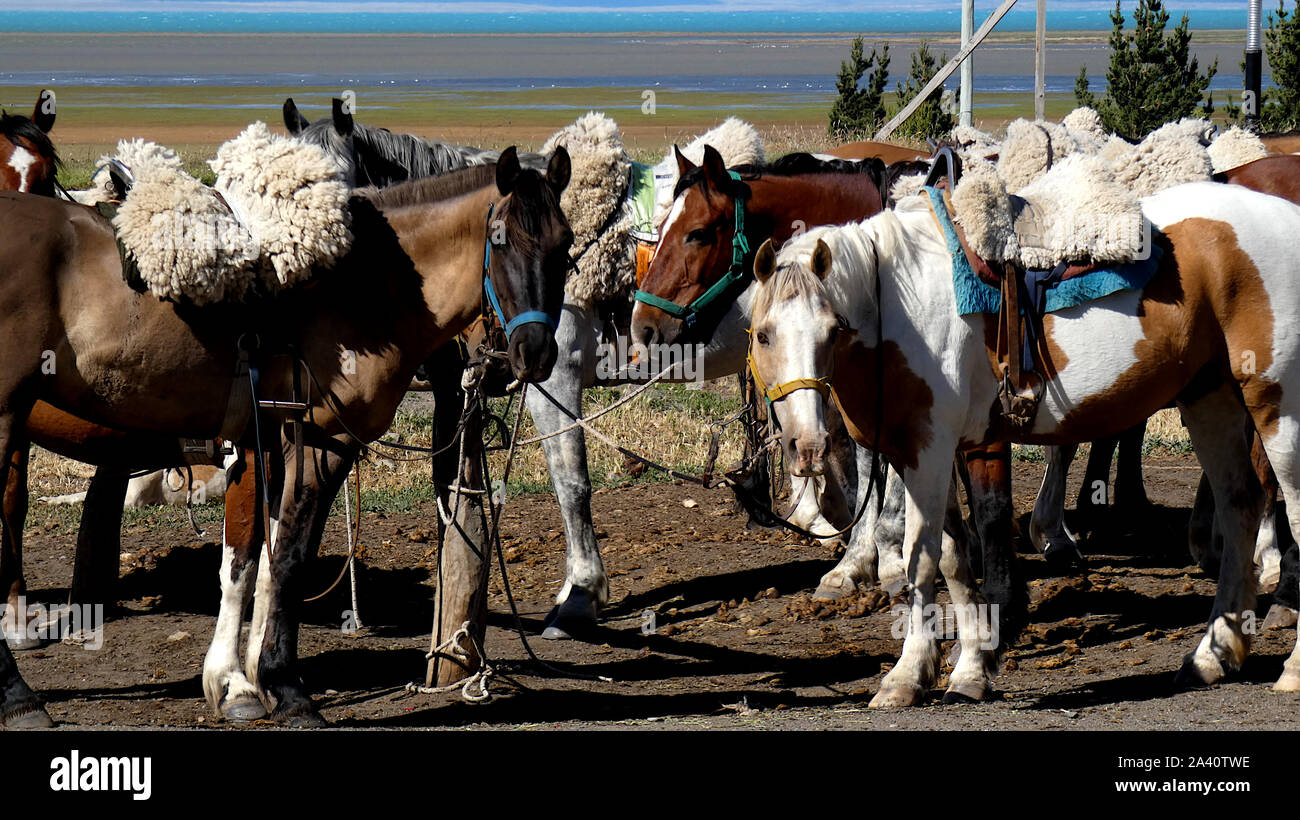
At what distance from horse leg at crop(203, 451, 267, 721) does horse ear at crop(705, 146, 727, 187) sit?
2.49 m

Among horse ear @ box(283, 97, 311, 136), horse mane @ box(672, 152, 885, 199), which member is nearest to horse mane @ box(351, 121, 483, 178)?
horse ear @ box(283, 97, 311, 136)

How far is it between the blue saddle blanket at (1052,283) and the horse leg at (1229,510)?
743mm

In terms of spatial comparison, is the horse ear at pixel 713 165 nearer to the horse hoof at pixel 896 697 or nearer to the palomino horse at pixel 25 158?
the horse hoof at pixel 896 697

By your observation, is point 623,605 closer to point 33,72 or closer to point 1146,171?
point 1146,171

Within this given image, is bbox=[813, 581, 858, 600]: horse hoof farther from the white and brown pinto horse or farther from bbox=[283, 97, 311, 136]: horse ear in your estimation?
bbox=[283, 97, 311, 136]: horse ear

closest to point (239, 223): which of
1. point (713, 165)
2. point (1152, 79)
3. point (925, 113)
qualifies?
point (713, 165)

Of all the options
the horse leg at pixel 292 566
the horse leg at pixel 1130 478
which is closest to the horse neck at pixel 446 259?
the horse leg at pixel 292 566

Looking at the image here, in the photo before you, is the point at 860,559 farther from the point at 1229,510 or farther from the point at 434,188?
the point at 434,188

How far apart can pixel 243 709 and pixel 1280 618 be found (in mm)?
4780

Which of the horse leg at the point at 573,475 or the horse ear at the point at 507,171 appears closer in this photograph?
the horse ear at the point at 507,171

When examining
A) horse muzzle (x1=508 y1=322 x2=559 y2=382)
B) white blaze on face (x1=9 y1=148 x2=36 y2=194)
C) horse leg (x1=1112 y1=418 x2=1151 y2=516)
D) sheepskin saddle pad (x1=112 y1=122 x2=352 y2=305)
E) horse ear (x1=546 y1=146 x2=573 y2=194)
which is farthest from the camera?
horse leg (x1=1112 y1=418 x2=1151 y2=516)

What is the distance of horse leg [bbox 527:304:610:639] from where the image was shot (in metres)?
7.46

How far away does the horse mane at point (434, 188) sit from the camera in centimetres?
565

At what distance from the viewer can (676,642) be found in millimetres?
7328
